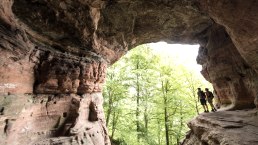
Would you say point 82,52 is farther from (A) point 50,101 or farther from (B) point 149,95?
(B) point 149,95

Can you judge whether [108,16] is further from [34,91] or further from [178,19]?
[34,91]

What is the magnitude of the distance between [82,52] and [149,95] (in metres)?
10.0

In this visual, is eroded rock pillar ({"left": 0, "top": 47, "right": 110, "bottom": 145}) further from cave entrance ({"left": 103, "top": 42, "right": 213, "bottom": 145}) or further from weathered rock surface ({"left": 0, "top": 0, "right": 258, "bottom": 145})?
cave entrance ({"left": 103, "top": 42, "right": 213, "bottom": 145})

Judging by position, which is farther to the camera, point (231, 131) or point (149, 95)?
point (149, 95)

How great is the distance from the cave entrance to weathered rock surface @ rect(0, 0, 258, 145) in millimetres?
4702

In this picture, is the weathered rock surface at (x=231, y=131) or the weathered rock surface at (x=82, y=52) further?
the weathered rock surface at (x=82, y=52)

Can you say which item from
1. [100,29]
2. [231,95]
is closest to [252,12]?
[231,95]

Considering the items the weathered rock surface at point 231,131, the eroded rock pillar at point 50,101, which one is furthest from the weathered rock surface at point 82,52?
the weathered rock surface at point 231,131

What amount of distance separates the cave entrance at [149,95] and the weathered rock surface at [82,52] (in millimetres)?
4702

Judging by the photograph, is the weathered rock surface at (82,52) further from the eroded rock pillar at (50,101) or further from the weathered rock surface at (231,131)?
the weathered rock surface at (231,131)

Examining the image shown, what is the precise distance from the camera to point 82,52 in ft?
34.8

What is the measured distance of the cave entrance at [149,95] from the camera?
17.0m

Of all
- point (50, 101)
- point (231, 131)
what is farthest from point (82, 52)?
point (231, 131)

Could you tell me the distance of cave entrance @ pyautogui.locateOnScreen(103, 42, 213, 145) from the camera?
16969mm
